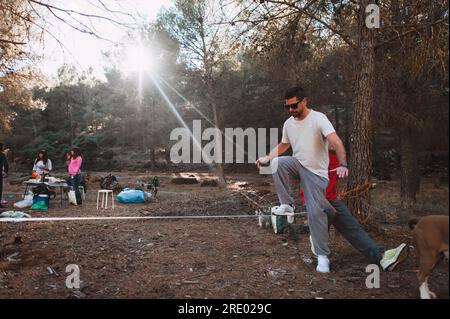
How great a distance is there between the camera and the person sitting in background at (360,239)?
354cm

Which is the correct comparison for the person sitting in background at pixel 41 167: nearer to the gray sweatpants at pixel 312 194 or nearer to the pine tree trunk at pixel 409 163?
the gray sweatpants at pixel 312 194

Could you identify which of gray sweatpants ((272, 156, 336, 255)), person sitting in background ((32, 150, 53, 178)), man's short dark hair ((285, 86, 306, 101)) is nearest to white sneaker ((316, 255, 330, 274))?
gray sweatpants ((272, 156, 336, 255))

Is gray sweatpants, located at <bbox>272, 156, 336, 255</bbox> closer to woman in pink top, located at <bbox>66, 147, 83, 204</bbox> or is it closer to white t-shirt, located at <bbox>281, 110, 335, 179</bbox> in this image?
white t-shirt, located at <bbox>281, 110, 335, 179</bbox>

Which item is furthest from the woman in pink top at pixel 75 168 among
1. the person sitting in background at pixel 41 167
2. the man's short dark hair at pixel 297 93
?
the man's short dark hair at pixel 297 93

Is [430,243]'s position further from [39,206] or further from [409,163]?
[39,206]

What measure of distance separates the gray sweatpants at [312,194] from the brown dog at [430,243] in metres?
1.02

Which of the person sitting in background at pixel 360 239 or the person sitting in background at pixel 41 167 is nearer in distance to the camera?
the person sitting in background at pixel 360 239

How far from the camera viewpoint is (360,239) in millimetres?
3816

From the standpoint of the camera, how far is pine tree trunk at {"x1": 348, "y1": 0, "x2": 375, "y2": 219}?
5.00 m

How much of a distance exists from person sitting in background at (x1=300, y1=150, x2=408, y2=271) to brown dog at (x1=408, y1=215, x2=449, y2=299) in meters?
0.87

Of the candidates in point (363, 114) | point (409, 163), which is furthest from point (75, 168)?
point (409, 163)

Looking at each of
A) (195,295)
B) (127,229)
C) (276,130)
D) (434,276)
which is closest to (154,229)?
(127,229)

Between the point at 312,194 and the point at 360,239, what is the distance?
29.5 inches

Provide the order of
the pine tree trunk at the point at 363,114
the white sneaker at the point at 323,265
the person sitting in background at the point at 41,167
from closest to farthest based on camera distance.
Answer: the white sneaker at the point at 323,265 < the pine tree trunk at the point at 363,114 < the person sitting in background at the point at 41,167
